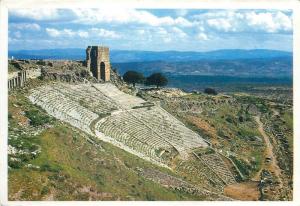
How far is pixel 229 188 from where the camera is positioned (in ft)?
78.5

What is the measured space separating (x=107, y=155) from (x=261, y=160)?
28.8 feet

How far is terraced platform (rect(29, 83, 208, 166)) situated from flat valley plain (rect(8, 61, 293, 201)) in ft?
0.26

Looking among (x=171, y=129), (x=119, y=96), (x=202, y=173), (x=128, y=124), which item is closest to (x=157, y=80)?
(x=119, y=96)

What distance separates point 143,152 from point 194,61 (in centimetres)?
3221

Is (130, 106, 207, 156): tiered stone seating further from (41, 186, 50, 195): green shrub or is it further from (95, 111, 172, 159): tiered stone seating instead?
(41, 186, 50, 195): green shrub

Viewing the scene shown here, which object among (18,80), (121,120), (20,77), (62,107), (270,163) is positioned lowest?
(270,163)

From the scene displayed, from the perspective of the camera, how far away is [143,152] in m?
24.4

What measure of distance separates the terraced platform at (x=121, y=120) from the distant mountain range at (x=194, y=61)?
2079 mm

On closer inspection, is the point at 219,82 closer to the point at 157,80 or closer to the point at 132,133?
the point at 157,80

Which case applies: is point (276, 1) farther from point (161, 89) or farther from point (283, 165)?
Answer: point (161, 89)

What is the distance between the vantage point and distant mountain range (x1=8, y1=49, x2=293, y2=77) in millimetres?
30084

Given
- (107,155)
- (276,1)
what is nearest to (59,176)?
(107,155)

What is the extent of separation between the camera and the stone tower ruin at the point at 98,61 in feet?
107

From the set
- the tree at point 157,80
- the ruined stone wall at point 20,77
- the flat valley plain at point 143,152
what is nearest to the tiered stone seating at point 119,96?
the flat valley plain at point 143,152
